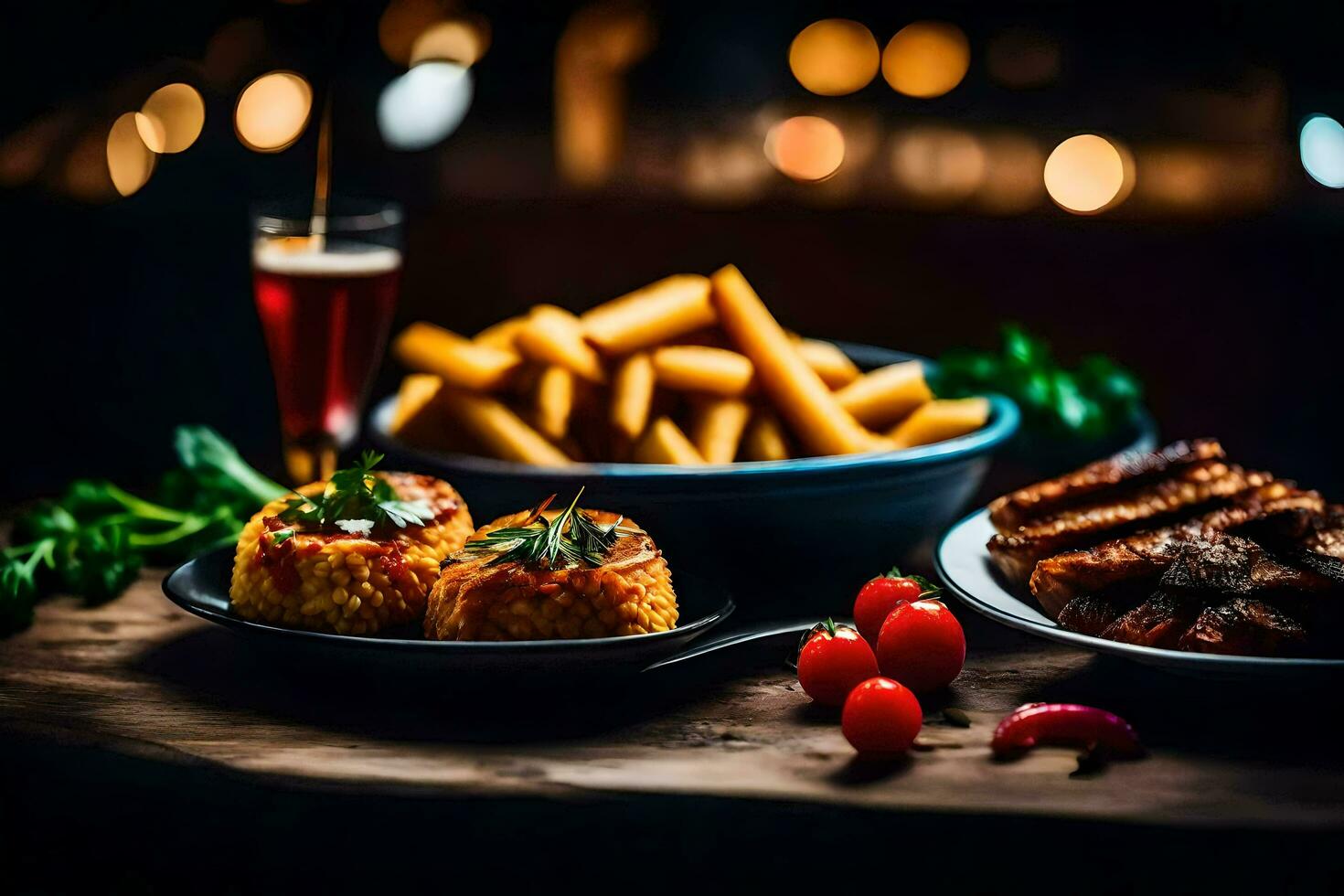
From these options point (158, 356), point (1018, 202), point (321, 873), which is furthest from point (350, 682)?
point (1018, 202)

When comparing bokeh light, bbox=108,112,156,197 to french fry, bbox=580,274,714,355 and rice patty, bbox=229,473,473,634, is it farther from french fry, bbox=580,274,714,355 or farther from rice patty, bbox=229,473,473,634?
rice patty, bbox=229,473,473,634

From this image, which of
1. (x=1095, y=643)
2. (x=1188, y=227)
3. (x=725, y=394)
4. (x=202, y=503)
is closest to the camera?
(x=1095, y=643)

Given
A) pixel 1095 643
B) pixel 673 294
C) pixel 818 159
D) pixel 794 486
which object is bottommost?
pixel 1095 643

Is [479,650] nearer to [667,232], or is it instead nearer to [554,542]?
[554,542]

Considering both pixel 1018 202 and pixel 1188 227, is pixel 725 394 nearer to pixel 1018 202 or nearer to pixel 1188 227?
pixel 1188 227

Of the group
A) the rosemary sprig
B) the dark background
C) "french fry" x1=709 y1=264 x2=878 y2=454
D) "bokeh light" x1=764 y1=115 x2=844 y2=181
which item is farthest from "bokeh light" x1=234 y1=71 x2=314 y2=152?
the rosemary sprig

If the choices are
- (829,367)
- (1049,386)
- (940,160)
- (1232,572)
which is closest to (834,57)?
(940,160)

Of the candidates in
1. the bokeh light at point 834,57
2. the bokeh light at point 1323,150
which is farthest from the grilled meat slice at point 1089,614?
the bokeh light at point 834,57
